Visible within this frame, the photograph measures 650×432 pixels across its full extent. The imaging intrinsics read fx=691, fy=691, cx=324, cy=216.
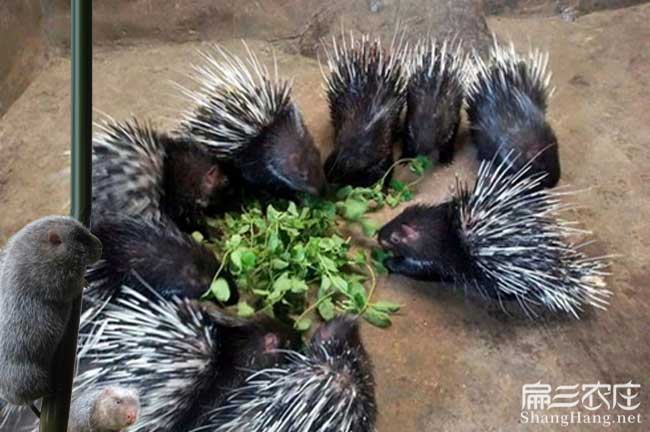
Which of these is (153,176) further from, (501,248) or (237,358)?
(501,248)

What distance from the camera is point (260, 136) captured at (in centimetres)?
203

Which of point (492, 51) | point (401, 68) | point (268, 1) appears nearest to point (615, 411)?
point (401, 68)

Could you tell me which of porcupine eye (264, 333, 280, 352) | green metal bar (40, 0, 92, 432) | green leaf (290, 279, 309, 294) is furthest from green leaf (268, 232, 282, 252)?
green metal bar (40, 0, 92, 432)

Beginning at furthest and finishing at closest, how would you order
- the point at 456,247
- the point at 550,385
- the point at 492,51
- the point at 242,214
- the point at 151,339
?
1. the point at 492,51
2. the point at 242,214
3. the point at 456,247
4. the point at 550,385
5. the point at 151,339

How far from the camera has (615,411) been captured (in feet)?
4.97

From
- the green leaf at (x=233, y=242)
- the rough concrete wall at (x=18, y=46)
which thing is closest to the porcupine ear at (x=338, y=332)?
the green leaf at (x=233, y=242)

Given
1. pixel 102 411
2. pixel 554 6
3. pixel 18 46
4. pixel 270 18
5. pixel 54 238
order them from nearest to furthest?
pixel 54 238
pixel 102 411
pixel 18 46
pixel 270 18
pixel 554 6

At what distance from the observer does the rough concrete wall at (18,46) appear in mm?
2219

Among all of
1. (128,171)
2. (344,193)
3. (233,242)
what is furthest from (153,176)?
(344,193)

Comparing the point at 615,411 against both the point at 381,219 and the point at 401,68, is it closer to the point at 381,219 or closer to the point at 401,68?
the point at 381,219

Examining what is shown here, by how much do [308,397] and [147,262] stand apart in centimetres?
53

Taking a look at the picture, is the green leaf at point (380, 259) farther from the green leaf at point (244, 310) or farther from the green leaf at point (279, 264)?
the green leaf at point (244, 310)

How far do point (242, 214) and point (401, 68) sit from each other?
0.71 meters

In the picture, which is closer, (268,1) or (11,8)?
(11,8)
